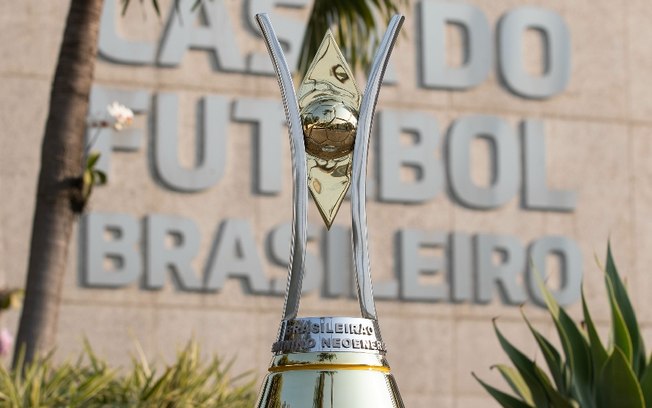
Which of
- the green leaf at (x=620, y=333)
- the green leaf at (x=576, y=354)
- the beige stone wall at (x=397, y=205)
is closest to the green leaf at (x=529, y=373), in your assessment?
the green leaf at (x=576, y=354)

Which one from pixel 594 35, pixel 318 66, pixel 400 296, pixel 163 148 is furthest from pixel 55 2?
pixel 318 66

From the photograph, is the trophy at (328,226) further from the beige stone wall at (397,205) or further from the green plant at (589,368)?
the beige stone wall at (397,205)

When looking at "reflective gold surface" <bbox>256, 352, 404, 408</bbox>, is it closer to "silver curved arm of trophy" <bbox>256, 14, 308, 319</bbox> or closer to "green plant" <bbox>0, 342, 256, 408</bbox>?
"silver curved arm of trophy" <bbox>256, 14, 308, 319</bbox>

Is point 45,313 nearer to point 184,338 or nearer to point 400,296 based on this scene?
point 184,338

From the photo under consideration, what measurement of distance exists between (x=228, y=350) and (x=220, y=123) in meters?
2.31

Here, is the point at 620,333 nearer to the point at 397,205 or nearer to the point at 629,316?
the point at 629,316

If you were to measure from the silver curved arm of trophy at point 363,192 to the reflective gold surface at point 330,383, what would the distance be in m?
0.13

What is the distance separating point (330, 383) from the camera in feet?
10.6

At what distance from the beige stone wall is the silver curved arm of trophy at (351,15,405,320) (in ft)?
37.2

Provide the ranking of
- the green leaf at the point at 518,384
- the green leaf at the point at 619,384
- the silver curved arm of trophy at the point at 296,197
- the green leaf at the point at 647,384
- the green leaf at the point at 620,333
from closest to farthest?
the silver curved arm of trophy at the point at 296,197, the green leaf at the point at 619,384, the green leaf at the point at 647,384, the green leaf at the point at 620,333, the green leaf at the point at 518,384

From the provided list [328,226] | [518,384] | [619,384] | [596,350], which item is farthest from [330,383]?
[518,384]

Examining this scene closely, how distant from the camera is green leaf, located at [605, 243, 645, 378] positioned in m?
8.68

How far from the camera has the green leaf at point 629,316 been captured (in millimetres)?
8680

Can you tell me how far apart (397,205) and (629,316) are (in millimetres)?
7992
